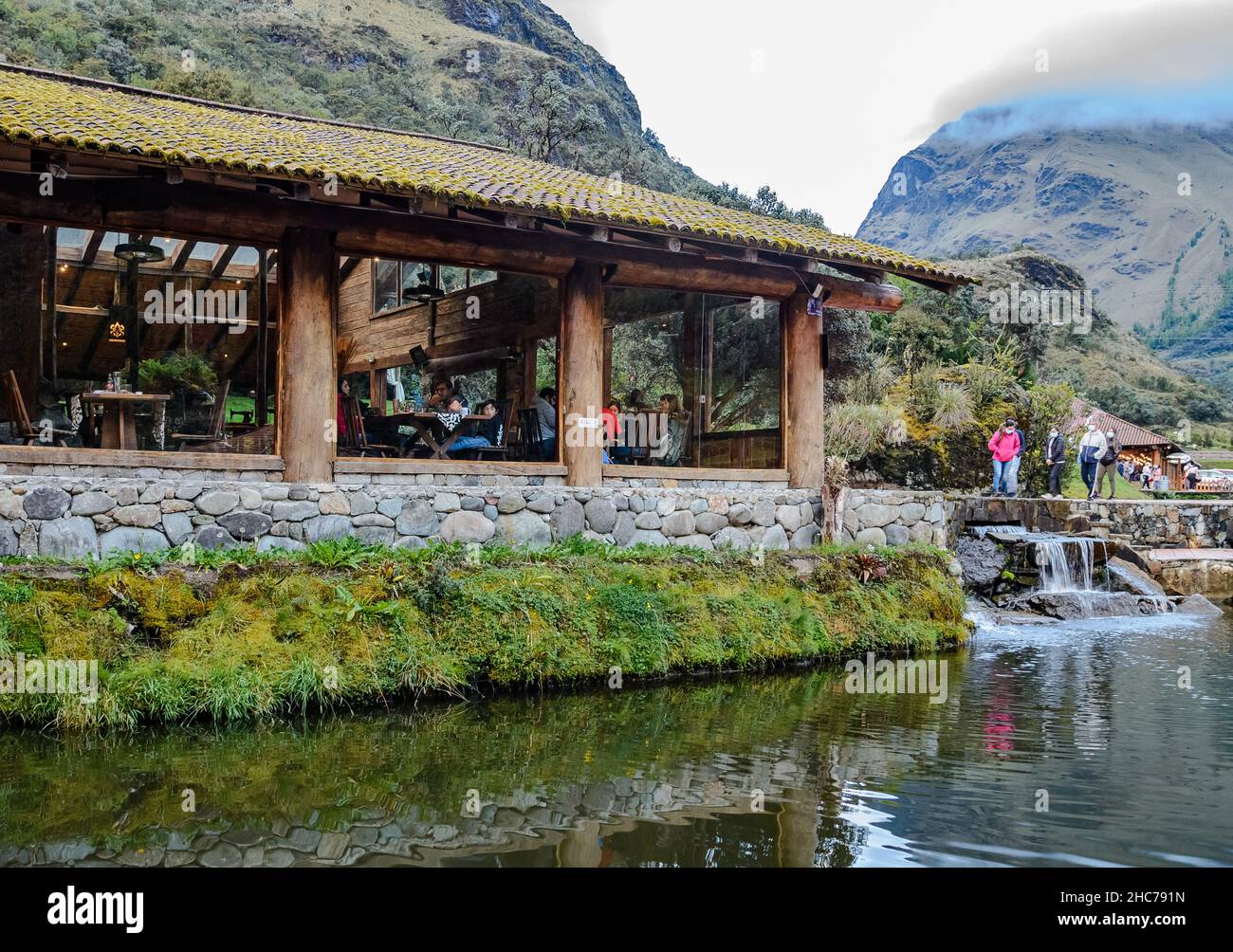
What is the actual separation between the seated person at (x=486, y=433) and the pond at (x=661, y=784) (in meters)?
4.34

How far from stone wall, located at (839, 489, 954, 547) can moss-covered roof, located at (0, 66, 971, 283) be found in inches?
113

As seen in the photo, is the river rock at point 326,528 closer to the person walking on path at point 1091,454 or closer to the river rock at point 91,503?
the river rock at point 91,503

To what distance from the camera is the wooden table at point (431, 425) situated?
11789 millimetres

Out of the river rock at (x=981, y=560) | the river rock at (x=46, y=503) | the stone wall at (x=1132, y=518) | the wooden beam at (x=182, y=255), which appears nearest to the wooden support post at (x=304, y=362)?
the river rock at (x=46, y=503)

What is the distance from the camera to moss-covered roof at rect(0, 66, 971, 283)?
29.0ft

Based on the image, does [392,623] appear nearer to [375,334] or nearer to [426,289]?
[426,289]

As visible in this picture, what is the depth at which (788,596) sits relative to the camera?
35.7ft

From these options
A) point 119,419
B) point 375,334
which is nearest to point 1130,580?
point 375,334

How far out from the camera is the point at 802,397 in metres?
13.2

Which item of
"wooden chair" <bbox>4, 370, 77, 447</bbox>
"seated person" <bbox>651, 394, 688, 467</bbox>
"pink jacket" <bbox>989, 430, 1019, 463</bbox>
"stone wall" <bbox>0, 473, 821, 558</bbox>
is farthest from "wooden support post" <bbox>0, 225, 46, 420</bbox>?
"pink jacket" <bbox>989, 430, 1019, 463</bbox>

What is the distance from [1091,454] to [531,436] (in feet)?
50.4

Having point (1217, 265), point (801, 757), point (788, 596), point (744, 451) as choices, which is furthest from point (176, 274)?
point (1217, 265)

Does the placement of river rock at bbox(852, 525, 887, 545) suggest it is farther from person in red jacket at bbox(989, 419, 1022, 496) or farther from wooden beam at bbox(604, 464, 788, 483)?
person in red jacket at bbox(989, 419, 1022, 496)
